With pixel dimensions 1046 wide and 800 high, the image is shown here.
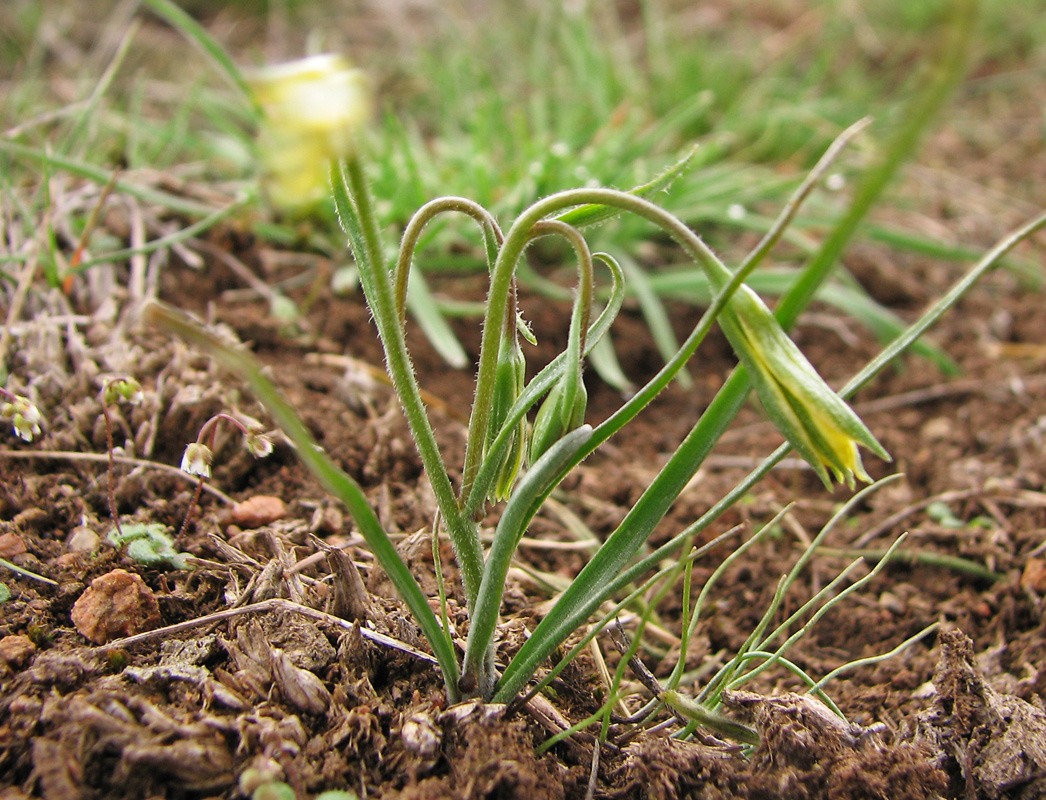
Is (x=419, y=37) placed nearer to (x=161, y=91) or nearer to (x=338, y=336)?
(x=161, y=91)

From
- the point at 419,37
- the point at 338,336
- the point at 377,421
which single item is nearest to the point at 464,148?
the point at 338,336

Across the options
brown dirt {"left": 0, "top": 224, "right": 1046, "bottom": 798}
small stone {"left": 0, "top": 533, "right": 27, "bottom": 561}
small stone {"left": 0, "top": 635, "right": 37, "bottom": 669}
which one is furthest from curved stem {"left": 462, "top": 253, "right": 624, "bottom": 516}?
small stone {"left": 0, "top": 533, "right": 27, "bottom": 561}

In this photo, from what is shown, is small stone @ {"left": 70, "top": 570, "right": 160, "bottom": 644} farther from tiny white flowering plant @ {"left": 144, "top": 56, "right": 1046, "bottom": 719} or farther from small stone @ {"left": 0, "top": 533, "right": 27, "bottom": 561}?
tiny white flowering plant @ {"left": 144, "top": 56, "right": 1046, "bottom": 719}

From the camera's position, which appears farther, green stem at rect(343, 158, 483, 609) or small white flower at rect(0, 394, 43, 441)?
small white flower at rect(0, 394, 43, 441)

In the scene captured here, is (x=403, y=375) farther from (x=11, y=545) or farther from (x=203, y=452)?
(x=11, y=545)

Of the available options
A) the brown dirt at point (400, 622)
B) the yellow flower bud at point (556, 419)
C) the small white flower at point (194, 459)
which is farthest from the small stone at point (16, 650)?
the yellow flower bud at point (556, 419)

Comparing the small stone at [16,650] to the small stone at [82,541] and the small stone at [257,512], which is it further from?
the small stone at [257,512]

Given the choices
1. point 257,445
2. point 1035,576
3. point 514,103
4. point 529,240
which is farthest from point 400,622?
point 514,103
